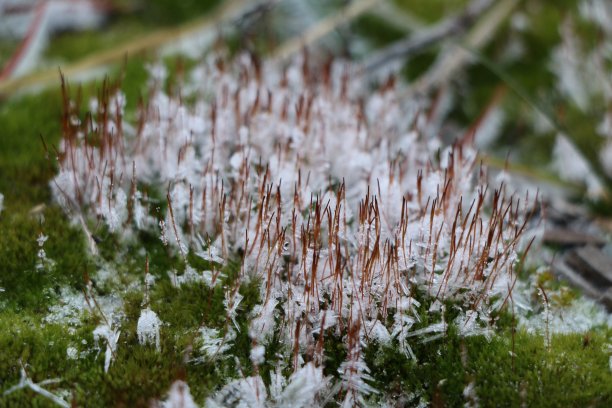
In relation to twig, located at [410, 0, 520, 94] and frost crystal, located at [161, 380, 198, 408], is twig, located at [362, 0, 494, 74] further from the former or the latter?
frost crystal, located at [161, 380, 198, 408]

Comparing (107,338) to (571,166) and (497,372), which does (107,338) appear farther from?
(571,166)

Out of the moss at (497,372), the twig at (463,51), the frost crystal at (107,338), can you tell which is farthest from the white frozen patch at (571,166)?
the frost crystal at (107,338)

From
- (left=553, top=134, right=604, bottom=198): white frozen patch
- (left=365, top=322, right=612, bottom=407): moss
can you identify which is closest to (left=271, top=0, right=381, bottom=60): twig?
(left=553, top=134, right=604, bottom=198): white frozen patch

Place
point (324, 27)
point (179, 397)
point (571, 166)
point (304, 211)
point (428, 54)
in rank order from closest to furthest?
→ point (179, 397) < point (304, 211) < point (571, 166) < point (324, 27) < point (428, 54)

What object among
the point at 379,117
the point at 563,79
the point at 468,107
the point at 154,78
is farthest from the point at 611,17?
the point at 154,78

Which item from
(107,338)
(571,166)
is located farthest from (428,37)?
(107,338)

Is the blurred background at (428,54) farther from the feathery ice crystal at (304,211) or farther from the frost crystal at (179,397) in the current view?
the frost crystal at (179,397)

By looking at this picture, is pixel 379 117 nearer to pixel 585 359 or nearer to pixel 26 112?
pixel 585 359
